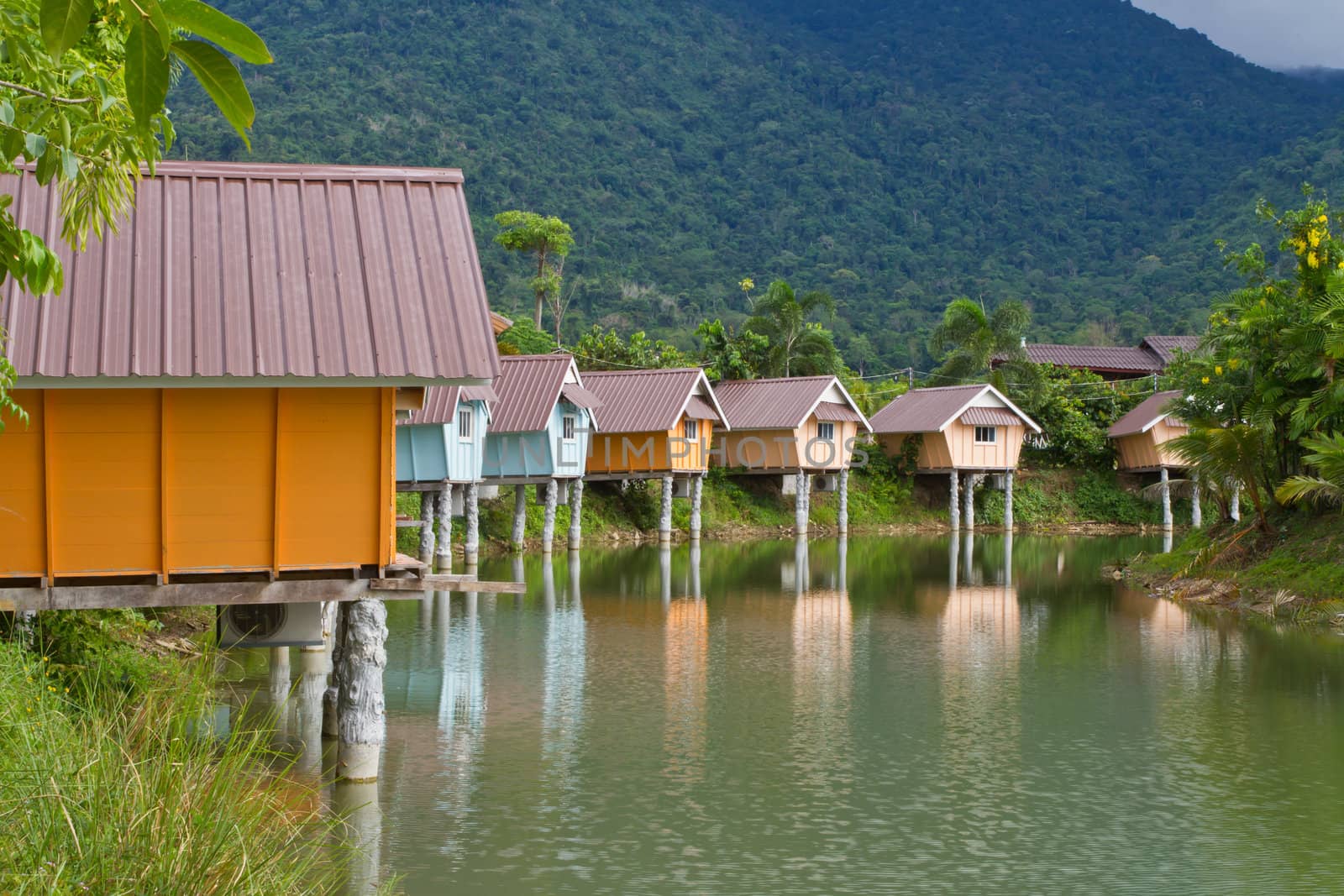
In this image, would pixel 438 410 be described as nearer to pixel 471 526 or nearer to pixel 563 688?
pixel 471 526

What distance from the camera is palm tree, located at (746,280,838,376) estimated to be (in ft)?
182

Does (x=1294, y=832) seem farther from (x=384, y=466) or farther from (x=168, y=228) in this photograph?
(x=168, y=228)

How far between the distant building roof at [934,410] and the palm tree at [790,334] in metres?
3.39

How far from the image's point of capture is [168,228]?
12.3m

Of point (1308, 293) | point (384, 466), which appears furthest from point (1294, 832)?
point (1308, 293)

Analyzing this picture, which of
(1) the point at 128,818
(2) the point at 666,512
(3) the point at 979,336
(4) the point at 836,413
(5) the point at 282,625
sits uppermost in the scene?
(3) the point at 979,336

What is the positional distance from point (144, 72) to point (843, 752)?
40.0 ft

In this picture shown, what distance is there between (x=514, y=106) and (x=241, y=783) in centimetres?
10866

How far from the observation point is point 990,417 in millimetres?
51125

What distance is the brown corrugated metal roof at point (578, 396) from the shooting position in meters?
36.5

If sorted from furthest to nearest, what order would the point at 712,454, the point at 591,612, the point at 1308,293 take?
the point at 712,454 < the point at 1308,293 < the point at 591,612

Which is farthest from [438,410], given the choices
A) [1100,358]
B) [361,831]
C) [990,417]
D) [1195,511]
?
[1100,358]

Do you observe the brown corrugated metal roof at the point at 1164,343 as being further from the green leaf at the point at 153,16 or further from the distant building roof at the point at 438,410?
the green leaf at the point at 153,16

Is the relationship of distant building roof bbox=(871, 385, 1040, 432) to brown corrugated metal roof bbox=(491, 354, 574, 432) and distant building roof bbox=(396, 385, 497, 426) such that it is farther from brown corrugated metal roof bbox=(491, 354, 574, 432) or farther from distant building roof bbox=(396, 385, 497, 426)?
distant building roof bbox=(396, 385, 497, 426)
